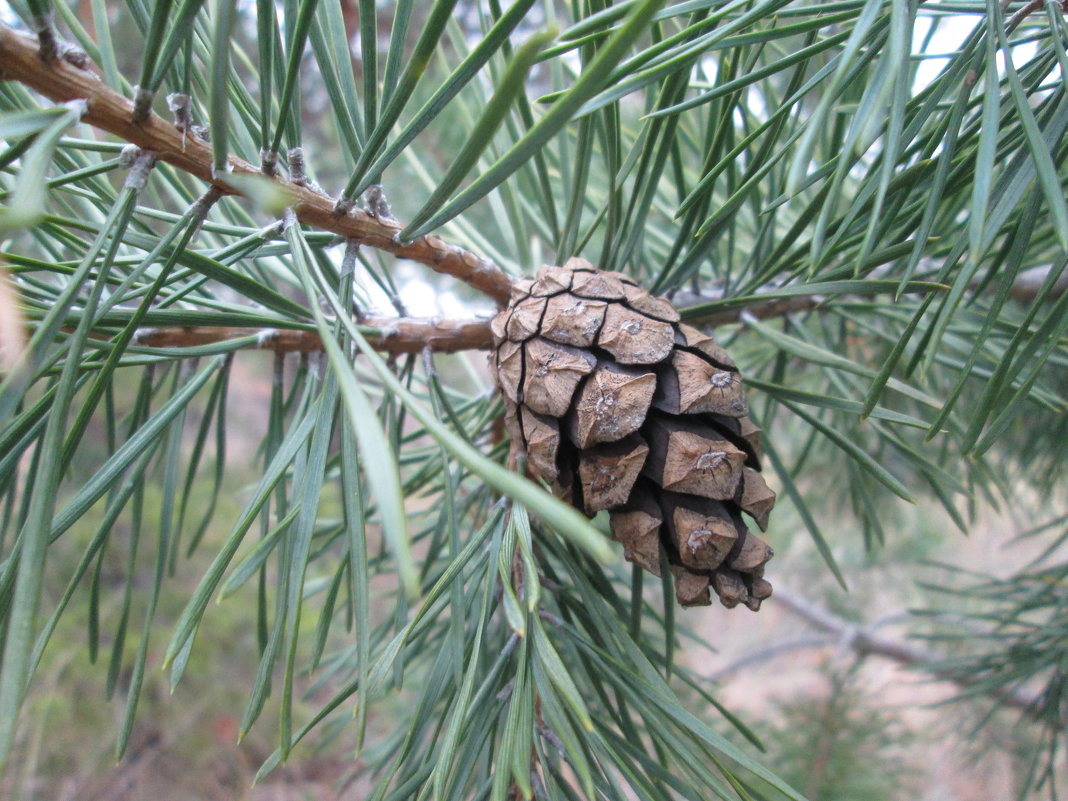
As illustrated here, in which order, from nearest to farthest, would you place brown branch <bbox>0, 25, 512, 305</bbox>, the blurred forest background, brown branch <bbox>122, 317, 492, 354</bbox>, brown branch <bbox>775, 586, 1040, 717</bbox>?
brown branch <bbox>0, 25, 512, 305</bbox> < brown branch <bbox>122, 317, 492, 354</bbox> < the blurred forest background < brown branch <bbox>775, 586, 1040, 717</bbox>

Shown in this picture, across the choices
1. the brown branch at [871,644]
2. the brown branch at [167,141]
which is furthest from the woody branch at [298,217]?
the brown branch at [871,644]

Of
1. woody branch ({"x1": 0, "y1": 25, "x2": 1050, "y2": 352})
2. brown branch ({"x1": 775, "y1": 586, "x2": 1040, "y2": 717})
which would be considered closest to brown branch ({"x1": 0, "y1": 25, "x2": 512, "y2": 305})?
woody branch ({"x1": 0, "y1": 25, "x2": 1050, "y2": 352})

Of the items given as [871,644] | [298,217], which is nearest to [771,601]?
[871,644]

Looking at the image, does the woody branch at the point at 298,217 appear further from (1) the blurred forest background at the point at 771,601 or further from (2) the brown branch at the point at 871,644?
(2) the brown branch at the point at 871,644

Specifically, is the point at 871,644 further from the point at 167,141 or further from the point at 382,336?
the point at 167,141

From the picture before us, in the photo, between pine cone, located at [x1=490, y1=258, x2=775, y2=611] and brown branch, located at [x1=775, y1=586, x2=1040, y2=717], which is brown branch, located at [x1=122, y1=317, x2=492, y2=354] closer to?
pine cone, located at [x1=490, y1=258, x2=775, y2=611]

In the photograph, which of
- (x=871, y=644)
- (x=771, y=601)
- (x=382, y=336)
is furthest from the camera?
(x=771, y=601)
